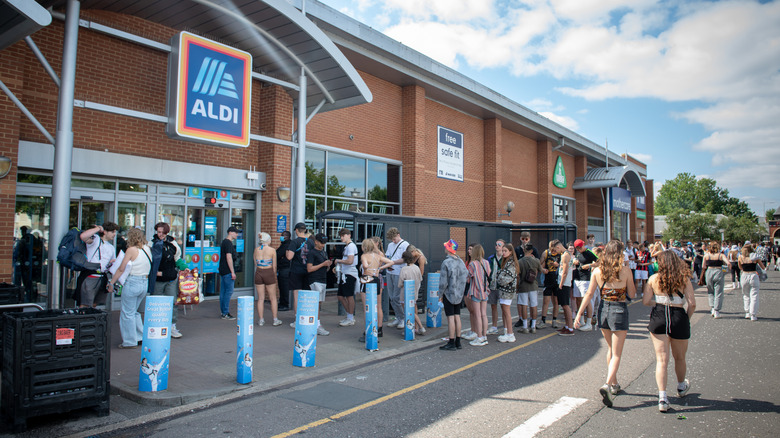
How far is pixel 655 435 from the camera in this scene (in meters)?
4.35

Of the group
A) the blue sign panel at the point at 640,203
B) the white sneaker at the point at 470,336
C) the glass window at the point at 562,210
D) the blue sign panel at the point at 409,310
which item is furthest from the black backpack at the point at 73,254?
the blue sign panel at the point at 640,203

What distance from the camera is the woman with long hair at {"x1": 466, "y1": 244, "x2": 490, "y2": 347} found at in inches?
313

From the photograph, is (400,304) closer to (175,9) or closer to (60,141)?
(60,141)

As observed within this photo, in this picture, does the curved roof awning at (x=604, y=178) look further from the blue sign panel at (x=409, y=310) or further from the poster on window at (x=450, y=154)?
the blue sign panel at (x=409, y=310)

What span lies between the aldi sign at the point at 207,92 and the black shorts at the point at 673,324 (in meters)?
7.92

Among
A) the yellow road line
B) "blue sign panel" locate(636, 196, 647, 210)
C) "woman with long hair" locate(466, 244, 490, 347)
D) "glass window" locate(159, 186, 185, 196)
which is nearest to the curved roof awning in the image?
"blue sign panel" locate(636, 196, 647, 210)

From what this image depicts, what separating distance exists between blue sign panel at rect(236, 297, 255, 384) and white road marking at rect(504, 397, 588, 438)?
121 inches

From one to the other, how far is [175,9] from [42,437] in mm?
8345

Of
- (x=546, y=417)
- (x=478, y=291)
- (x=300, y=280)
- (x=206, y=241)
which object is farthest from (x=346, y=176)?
(x=546, y=417)

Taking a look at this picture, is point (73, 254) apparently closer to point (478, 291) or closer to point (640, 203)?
point (478, 291)

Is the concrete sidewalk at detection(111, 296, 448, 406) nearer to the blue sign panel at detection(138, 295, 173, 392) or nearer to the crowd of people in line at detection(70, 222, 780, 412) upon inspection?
the blue sign panel at detection(138, 295, 173, 392)

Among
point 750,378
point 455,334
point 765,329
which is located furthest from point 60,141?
point 765,329

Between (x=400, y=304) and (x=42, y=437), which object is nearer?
(x=42, y=437)

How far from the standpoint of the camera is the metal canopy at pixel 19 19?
6246mm
